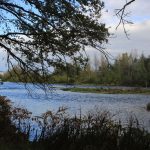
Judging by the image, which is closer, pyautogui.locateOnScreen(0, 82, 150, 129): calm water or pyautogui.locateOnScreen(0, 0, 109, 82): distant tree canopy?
pyautogui.locateOnScreen(0, 0, 109, 82): distant tree canopy

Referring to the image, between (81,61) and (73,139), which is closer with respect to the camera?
(73,139)

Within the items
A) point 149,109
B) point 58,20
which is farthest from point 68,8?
point 149,109

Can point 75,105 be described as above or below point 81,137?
below

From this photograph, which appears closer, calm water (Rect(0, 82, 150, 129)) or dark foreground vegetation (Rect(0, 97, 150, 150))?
dark foreground vegetation (Rect(0, 97, 150, 150))

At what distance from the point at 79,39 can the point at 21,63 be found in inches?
87.0

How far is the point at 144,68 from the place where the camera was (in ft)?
422

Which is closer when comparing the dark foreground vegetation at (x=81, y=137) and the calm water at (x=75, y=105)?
the dark foreground vegetation at (x=81, y=137)

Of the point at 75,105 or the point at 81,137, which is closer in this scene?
the point at 81,137

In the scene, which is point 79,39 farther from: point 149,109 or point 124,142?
point 149,109

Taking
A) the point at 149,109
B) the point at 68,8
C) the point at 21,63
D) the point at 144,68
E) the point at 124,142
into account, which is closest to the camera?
the point at 124,142

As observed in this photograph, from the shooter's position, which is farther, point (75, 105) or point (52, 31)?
point (75, 105)

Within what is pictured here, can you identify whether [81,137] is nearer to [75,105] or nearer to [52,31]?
[52,31]

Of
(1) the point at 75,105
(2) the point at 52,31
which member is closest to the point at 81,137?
(2) the point at 52,31

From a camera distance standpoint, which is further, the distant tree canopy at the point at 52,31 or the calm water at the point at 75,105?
the calm water at the point at 75,105
